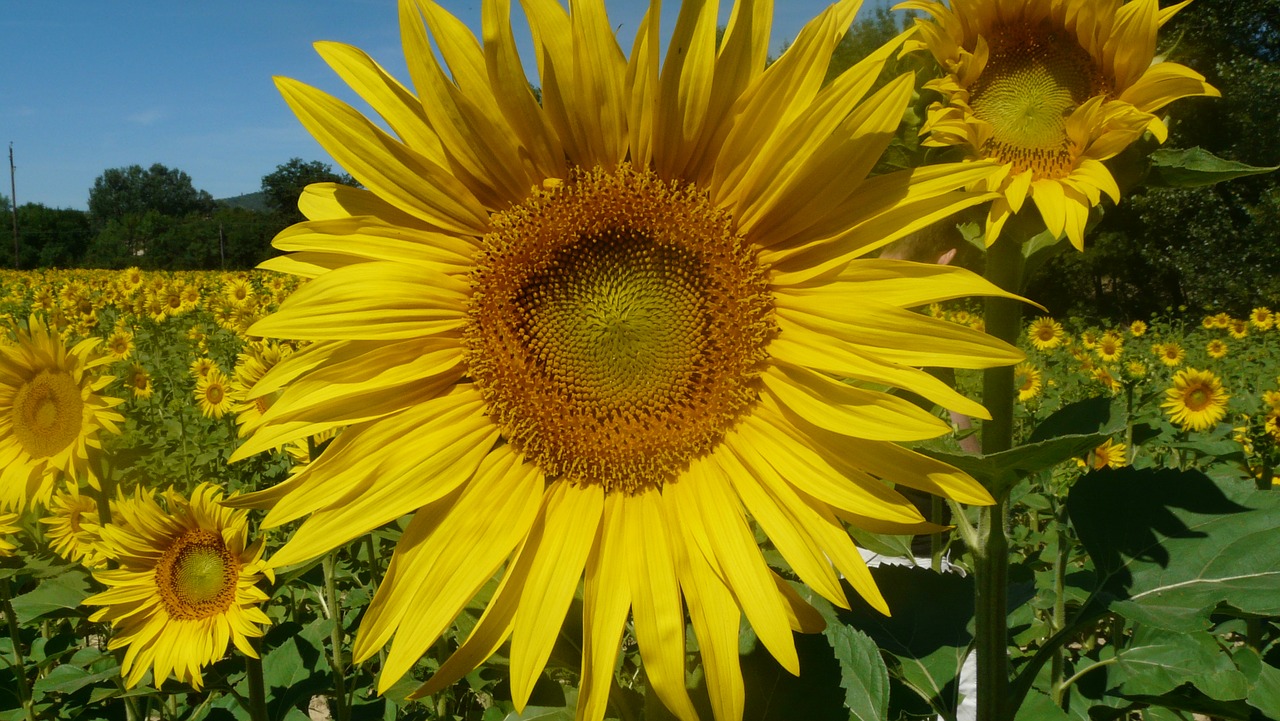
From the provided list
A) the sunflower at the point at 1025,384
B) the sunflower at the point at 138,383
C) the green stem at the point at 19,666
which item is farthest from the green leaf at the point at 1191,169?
the sunflower at the point at 138,383

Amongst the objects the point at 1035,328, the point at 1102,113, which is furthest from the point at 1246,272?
the point at 1102,113

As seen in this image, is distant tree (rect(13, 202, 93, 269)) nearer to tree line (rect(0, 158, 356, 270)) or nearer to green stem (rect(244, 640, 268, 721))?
tree line (rect(0, 158, 356, 270))

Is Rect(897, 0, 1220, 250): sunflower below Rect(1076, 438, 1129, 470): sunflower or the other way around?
the other way around

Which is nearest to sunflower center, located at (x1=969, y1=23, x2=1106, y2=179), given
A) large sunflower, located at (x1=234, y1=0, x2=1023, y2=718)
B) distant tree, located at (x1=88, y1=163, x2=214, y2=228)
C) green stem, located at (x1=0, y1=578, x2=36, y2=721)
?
large sunflower, located at (x1=234, y1=0, x2=1023, y2=718)

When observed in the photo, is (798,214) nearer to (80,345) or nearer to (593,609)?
(593,609)

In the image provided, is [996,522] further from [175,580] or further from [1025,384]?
[1025,384]
